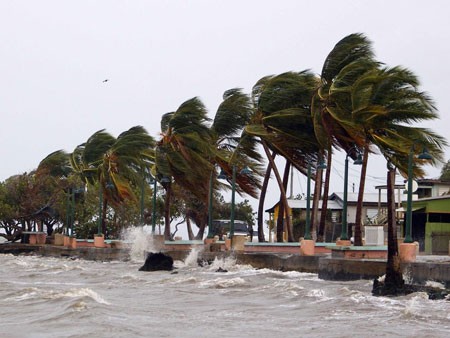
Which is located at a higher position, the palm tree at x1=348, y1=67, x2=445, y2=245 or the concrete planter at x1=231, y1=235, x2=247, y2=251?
the palm tree at x1=348, y1=67, x2=445, y2=245

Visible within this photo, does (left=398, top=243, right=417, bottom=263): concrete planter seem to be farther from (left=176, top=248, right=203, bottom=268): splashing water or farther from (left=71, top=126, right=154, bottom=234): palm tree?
(left=71, top=126, right=154, bottom=234): palm tree

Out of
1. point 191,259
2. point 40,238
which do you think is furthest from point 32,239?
point 191,259

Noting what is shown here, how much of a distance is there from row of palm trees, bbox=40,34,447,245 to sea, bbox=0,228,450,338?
17.5 ft

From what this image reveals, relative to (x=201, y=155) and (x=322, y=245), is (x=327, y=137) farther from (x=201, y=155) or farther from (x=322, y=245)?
(x=201, y=155)

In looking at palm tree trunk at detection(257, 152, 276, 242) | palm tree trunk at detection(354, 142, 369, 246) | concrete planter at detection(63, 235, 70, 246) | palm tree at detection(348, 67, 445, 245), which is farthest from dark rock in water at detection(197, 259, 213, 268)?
concrete planter at detection(63, 235, 70, 246)

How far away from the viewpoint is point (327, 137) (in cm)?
3600

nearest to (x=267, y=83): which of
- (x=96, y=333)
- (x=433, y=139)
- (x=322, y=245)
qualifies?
(x=322, y=245)

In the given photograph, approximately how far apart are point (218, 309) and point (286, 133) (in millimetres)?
20147

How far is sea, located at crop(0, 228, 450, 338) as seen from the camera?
16.2m

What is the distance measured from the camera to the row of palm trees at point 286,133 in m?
28.2

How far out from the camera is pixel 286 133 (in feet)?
129

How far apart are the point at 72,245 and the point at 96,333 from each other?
143 ft

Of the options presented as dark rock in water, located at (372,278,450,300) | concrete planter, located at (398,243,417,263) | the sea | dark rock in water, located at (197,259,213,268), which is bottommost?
the sea

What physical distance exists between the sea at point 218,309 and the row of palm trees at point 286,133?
532 centimetres
